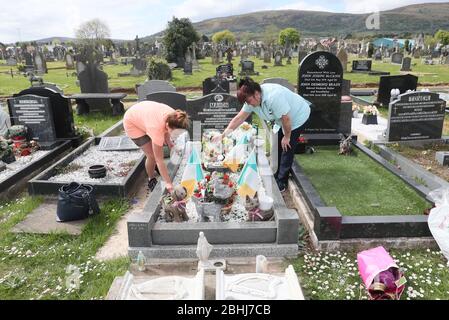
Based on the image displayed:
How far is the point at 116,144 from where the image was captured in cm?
755

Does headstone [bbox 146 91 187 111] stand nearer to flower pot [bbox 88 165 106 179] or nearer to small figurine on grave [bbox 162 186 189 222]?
flower pot [bbox 88 165 106 179]

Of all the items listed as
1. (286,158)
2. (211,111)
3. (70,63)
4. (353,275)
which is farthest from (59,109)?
(70,63)

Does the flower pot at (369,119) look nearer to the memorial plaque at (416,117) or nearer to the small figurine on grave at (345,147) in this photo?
the memorial plaque at (416,117)

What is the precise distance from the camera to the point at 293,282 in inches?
115

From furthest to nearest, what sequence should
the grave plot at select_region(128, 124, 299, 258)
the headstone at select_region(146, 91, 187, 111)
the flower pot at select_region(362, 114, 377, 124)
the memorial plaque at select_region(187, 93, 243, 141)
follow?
1. the flower pot at select_region(362, 114, 377, 124)
2. the headstone at select_region(146, 91, 187, 111)
3. the memorial plaque at select_region(187, 93, 243, 141)
4. the grave plot at select_region(128, 124, 299, 258)

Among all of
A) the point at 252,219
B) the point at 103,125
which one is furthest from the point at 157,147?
the point at 103,125

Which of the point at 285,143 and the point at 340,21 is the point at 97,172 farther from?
the point at 340,21

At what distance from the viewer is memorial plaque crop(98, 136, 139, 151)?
739 cm

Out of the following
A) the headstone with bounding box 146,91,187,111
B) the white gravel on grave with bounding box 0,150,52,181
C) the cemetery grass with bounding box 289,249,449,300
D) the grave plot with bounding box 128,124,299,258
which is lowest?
the cemetery grass with bounding box 289,249,449,300

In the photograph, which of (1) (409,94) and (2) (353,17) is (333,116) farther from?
(2) (353,17)

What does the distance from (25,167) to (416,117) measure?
24.0ft

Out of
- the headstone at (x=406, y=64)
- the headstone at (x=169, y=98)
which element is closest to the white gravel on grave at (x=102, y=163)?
the headstone at (x=169, y=98)

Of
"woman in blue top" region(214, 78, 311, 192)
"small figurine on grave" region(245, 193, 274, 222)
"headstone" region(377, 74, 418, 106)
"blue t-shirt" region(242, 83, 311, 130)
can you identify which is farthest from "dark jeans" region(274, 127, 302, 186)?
"headstone" region(377, 74, 418, 106)

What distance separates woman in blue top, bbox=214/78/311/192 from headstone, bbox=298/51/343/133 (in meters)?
2.00
